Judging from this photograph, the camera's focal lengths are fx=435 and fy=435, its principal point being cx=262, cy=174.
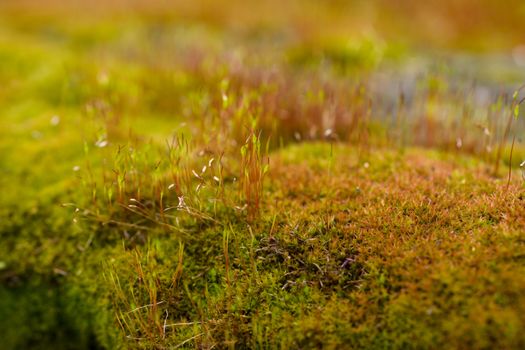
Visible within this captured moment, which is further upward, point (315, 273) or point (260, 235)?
point (260, 235)

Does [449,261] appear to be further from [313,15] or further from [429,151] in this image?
[313,15]

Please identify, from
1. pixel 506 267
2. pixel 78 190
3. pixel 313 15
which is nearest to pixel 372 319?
pixel 506 267

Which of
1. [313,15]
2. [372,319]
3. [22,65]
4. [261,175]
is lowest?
[372,319]

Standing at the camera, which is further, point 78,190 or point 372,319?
point 78,190

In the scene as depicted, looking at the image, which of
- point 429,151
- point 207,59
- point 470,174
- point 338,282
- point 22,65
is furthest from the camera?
point 22,65

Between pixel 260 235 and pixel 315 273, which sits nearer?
pixel 315 273

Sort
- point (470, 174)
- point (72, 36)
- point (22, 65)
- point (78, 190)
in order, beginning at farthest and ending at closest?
point (72, 36) < point (22, 65) < point (78, 190) < point (470, 174)

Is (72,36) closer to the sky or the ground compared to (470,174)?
closer to the sky

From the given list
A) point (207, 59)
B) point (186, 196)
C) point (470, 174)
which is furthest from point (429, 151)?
point (207, 59)
